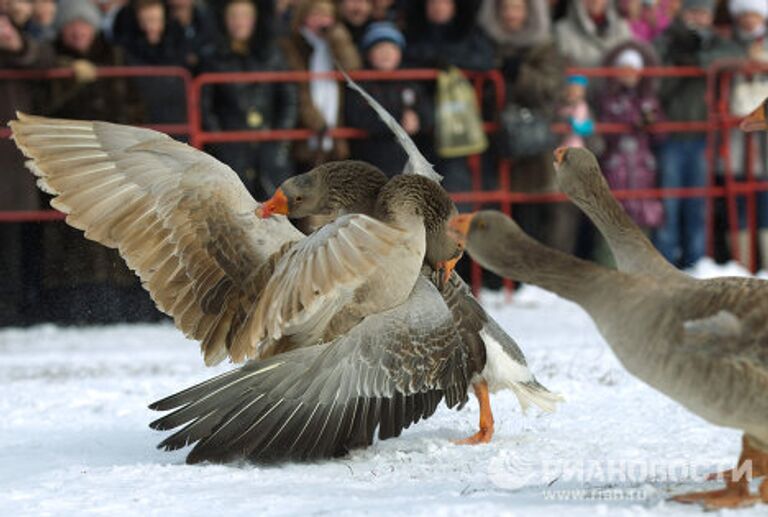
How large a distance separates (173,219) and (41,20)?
508 centimetres

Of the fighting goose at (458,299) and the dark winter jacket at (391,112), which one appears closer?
the fighting goose at (458,299)

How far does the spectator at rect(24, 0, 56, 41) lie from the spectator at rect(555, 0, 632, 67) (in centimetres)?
397

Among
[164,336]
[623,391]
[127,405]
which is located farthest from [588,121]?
[127,405]

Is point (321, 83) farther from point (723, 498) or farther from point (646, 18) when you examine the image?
point (723, 498)

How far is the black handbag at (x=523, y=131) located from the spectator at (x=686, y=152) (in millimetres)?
1205

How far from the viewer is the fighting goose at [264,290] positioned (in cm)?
602

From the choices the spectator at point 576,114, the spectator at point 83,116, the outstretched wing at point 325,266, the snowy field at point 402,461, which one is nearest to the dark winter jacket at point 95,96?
the spectator at point 83,116

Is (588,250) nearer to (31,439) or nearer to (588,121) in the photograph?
(588,121)

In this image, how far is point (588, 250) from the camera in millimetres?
12688

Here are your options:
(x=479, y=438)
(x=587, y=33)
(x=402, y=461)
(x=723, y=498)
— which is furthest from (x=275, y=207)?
(x=587, y=33)

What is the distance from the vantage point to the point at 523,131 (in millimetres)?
11883

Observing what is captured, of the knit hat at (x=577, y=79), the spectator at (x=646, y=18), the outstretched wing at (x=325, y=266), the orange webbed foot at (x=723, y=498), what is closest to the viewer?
the orange webbed foot at (x=723, y=498)

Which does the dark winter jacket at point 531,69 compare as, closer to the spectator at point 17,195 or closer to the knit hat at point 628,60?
the knit hat at point 628,60

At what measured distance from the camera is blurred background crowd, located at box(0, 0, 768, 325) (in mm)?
11156
